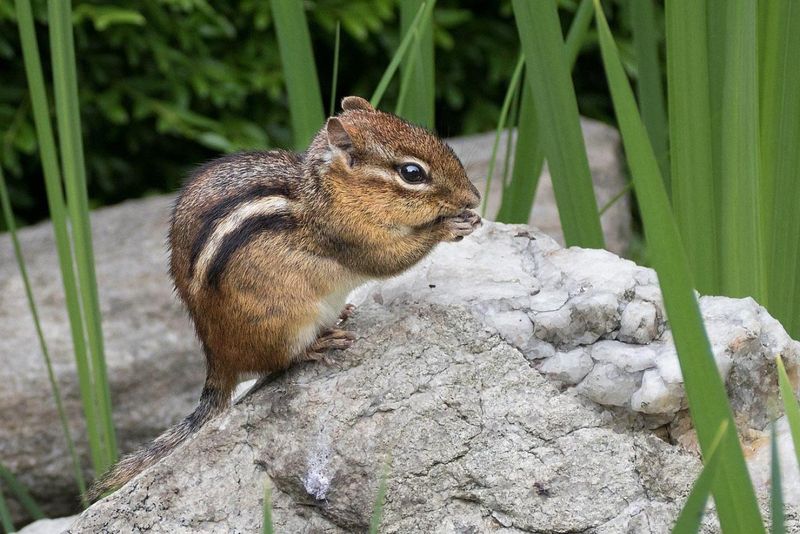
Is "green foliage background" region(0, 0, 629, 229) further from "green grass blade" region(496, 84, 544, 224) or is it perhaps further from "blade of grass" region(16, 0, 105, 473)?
"green grass blade" region(496, 84, 544, 224)

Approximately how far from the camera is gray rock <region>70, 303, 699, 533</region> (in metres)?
2.04

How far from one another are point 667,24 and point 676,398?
0.73 metres

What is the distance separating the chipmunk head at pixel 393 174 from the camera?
253 centimetres

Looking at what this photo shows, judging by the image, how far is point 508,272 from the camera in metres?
2.44

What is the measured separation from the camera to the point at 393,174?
8.35 ft

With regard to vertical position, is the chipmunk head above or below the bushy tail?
above

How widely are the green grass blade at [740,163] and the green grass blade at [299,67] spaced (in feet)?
3.19

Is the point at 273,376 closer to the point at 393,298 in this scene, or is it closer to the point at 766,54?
the point at 393,298

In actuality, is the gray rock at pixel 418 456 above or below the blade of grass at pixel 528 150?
below

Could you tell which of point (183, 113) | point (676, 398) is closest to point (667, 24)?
point (676, 398)

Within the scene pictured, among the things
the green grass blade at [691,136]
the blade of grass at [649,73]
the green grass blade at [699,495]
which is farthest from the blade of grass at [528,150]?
the green grass blade at [699,495]

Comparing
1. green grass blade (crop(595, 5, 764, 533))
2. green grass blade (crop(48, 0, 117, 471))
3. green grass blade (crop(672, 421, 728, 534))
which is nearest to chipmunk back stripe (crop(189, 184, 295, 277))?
green grass blade (crop(48, 0, 117, 471))

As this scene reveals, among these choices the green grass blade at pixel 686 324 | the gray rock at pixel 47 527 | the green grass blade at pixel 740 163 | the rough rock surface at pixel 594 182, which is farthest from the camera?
the rough rock surface at pixel 594 182

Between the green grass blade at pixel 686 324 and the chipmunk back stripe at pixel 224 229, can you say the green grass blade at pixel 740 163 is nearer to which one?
the green grass blade at pixel 686 324
